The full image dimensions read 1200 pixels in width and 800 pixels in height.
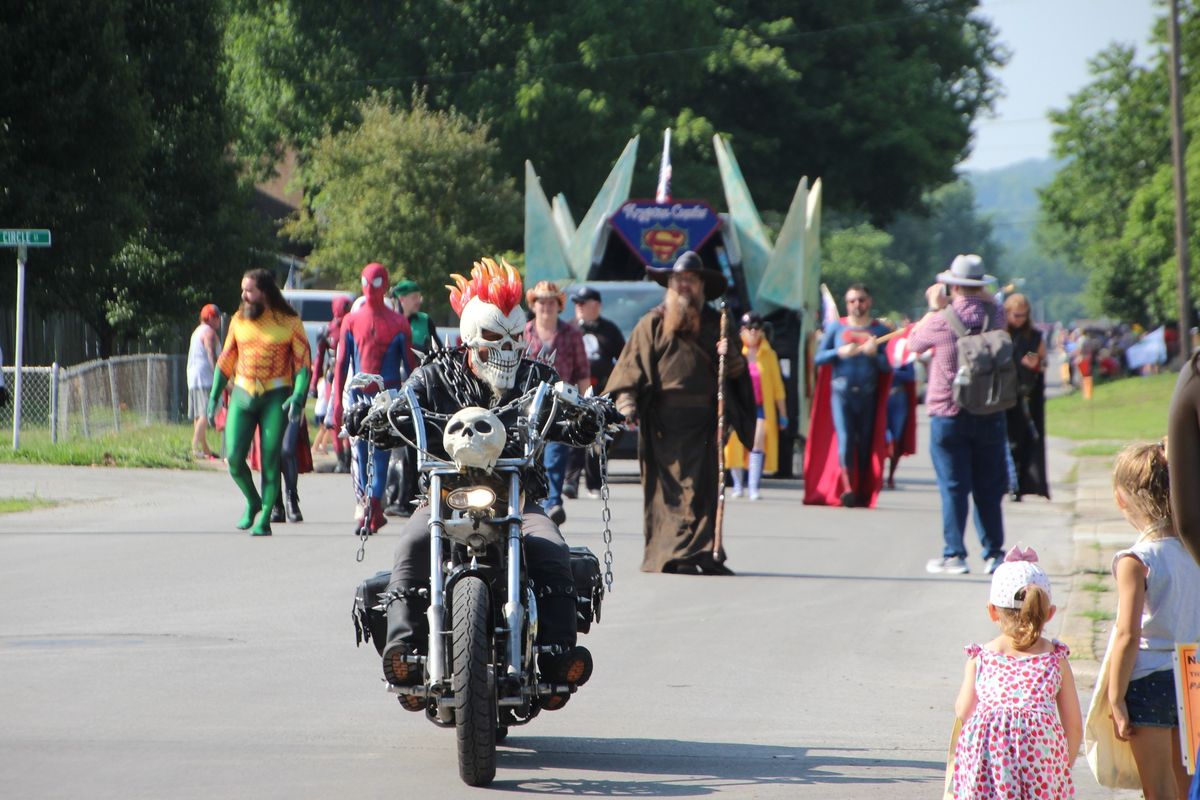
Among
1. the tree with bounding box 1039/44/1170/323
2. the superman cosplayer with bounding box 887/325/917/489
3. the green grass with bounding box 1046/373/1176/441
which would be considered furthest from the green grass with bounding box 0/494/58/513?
the tree with bounding box 1039/44/1170/323

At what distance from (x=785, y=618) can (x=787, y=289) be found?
11.3 meters

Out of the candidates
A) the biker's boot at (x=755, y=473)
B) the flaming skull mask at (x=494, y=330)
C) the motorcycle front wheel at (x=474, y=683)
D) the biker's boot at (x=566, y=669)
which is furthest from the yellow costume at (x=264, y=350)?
the motorcycle front wheel at (x=474, y=683)

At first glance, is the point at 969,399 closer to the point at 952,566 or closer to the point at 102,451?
the point at 952,566

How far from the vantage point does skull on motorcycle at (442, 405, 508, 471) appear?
20.4ft

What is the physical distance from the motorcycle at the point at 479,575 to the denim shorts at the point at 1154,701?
5.96 ft

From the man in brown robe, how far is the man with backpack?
1254 mm

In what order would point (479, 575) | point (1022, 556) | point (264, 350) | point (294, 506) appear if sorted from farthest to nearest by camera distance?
1. point (294, 506)
2. point (264, 350)
3. point (479, 575)
4. point (1022, 556)

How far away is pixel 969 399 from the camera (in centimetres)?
1188

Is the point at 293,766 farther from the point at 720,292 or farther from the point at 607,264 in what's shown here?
the point at 607,264

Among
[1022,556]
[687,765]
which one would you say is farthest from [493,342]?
[1022,556]

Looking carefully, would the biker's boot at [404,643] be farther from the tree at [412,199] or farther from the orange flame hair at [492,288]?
the tree at [412,199]

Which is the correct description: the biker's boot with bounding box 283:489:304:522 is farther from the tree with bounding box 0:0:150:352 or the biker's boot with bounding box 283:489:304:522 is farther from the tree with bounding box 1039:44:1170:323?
the tree with bounding box 1039:44:1170:323

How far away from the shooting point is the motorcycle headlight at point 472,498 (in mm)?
6180

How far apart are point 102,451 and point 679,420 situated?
34.3 ft
